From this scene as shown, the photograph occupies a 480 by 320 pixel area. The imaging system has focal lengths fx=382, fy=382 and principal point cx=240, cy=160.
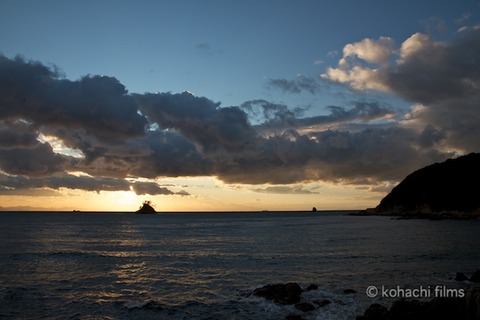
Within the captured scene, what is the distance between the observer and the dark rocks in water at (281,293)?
29.6 metres

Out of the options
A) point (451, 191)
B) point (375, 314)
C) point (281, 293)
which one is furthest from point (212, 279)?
point (451, 191)

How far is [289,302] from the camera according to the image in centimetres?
2923

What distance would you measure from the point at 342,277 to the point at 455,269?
45.6 ft

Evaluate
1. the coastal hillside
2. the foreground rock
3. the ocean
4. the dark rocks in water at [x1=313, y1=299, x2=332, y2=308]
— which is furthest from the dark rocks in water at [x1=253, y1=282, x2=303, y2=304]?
the coastal hillside

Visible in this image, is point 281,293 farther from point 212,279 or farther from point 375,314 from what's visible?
point 212,279

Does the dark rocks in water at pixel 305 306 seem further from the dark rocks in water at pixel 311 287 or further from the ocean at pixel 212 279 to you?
the dark rocks in water at pixel 311 287

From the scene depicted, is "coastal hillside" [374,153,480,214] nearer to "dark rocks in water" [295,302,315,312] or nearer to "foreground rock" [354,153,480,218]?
"foreground rock" [354,153,480,218]

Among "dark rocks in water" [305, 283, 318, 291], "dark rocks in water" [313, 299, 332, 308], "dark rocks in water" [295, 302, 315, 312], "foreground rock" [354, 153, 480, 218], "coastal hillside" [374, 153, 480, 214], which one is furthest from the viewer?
"coastal hillside" [374, 153, 480, 214]

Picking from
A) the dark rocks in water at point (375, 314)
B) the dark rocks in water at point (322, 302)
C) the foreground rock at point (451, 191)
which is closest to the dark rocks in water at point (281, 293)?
the dark rocks in water at point (322, 302)

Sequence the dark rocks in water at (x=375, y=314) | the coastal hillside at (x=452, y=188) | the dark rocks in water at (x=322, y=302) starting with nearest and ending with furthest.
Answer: the dark rocks in water at (x=375, y=314), the dark rocks in water at (x=322, y=302), the coastal hillside at (x=452, y=188)

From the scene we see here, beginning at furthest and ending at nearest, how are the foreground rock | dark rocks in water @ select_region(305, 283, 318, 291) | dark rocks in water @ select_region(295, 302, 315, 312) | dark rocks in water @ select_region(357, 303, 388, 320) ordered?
the foreground rock → dark rocks in water @ select_region(305, 283, 318, 291) → dark rocks in water @ select_region(295, 302, 315, 312) → dark rocks in water @ select_region(357, 303, 388, 320)

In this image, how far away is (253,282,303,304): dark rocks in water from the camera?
29.6 metres

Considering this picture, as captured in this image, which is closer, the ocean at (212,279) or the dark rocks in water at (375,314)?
the dark rocks in water at (375,314)

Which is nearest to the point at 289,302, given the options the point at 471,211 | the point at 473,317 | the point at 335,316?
the point at 335,316
